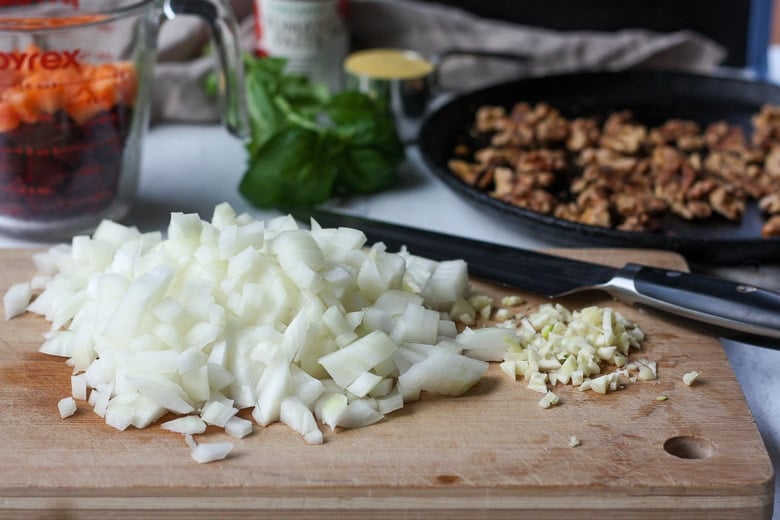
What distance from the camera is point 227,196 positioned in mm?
1845

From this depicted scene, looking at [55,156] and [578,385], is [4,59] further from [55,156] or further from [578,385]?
[578,385]

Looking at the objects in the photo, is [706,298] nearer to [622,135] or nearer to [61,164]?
[622,135]

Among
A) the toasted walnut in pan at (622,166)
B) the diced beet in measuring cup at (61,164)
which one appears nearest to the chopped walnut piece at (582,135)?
the toasted walnut in pan at (622,166)

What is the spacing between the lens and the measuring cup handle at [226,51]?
1.58 metres

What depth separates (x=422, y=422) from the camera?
3.51 feet

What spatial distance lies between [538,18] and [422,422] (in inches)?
75.3

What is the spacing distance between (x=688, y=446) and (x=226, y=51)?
103cm

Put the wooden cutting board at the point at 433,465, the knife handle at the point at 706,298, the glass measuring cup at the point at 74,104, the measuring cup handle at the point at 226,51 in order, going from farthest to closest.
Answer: the measuring cup handle at the point at 226,51 → the glass measuring cup at the point at 74,104 → the knife handle at the point at 706,298 → the wooden cutting board at the point at 433,465

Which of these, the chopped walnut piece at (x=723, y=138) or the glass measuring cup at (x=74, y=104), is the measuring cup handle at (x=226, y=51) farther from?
the chopped walnut piece at (x=723, y=138)

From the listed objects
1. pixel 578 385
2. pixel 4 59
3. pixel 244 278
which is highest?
pixel 4 59

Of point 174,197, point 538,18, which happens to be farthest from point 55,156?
point 538,18

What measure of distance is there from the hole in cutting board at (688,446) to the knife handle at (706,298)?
0.20 meters

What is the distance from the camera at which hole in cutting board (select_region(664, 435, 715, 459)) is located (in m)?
1.04

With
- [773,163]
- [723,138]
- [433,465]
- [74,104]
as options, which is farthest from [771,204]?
[74,104]
